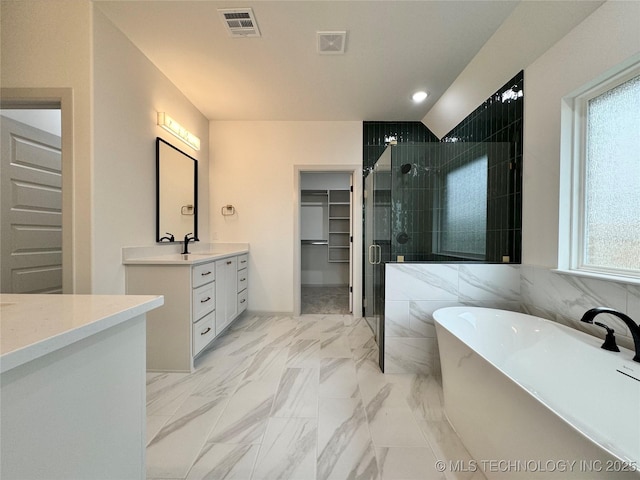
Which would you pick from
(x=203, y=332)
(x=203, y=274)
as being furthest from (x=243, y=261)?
(x=203, y=332)

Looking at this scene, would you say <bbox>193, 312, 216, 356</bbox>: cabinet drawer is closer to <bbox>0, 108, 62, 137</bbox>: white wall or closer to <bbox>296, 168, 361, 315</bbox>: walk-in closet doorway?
<bbox>0, 108, 62, 137</bbox>: white wall

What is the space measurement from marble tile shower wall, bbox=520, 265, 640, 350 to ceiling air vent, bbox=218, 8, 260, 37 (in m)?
2.70

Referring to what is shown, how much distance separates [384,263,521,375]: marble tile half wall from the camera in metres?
1.96

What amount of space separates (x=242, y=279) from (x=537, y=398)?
289cm

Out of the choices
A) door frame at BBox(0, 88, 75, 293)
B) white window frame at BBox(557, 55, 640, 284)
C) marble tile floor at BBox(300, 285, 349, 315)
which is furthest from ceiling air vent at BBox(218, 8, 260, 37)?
marble tile floor at BBox(300, 285, 349, 315)

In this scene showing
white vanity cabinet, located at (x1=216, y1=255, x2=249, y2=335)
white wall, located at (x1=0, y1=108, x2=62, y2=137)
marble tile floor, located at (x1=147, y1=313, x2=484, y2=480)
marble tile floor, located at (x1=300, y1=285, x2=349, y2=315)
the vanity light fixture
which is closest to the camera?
marble tile floor, located at (x1=147, y1=313, x2=484, y2=480)

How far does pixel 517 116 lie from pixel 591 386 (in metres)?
1.87

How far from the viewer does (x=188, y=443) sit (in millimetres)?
1308

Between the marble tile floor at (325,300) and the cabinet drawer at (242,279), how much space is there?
945 mm

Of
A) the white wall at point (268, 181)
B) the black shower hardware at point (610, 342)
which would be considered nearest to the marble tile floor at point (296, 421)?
the black shower hardware at point (610, 342)

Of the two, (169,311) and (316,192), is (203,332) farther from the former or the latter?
(316,192)

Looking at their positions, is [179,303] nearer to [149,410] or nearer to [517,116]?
[149,410]

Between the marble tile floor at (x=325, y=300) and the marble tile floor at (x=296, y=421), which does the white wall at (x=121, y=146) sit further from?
the marble tile floor at (x=325, y=300)

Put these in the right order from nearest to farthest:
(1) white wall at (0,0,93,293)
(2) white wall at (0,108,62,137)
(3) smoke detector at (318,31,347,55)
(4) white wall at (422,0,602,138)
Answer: (4) white wall at (422,0,602,138) < (1) white wall at (0,0,93,293) < (3) smoke detector at (318,31,347,55) < (2) white wall at (0,108,62,137)
